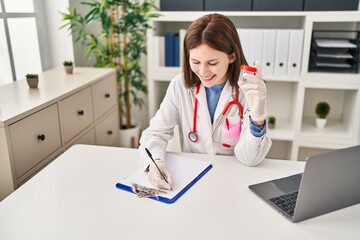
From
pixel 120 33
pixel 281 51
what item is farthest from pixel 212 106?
pixel 120 33

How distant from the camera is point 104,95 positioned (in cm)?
242

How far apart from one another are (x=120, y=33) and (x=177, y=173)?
178 cm

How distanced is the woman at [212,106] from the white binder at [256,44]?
1158 mm

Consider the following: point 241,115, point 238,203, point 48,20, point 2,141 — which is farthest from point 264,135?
point 48,20

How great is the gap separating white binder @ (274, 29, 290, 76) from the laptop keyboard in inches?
63.0

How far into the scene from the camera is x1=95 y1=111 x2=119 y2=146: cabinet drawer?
237cm

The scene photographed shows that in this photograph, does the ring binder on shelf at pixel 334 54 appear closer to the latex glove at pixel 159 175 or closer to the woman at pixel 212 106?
the woman at pixel 212 106

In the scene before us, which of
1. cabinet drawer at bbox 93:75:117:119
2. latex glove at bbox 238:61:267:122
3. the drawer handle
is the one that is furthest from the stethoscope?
cabinet drawer at bbox 93:75:117:119

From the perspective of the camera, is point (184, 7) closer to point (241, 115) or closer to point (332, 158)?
point (241, 115)

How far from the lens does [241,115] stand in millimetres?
1466

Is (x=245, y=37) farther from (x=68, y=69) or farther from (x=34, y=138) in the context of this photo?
(x=34, y=138)

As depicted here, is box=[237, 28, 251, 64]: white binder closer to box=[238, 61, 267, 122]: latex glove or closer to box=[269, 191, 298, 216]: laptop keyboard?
box=[238, 61, 267, 122]: latex glove

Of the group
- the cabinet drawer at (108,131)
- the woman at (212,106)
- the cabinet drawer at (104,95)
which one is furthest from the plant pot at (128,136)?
the woman at (212,106)

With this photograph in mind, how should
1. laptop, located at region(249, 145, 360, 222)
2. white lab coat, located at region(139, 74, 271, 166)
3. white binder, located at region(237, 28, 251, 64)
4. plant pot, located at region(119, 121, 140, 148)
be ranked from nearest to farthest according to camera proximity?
laptop, located at region(249, 145, 360, 222) < white lab coat, located at region(139, 74, 271, 166) < white binder, located at region(237, 28, 251, 64) < plant pot, located at region(119, 121, 140, 148)
